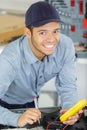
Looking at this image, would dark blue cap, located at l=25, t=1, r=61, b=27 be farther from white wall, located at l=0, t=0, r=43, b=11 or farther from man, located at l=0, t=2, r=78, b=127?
white wall, located at l=0, t=0, r=43, b=11

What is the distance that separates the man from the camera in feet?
4.05

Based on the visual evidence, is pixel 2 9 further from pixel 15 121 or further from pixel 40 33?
pixel 15 121

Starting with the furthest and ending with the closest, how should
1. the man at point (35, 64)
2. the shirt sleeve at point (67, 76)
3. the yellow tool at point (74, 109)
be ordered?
the shirt sleeve at point (67, 76) → the man at point (35, 64) → the yellow tool at point (74, 109)

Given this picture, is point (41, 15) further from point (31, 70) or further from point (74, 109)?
point (74, 109)

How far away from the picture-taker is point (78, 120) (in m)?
1.16

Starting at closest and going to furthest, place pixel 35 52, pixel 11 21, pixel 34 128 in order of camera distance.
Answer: pixel 34 128 → pixel 35 52 → pixel 11 21

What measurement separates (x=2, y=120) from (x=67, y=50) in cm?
48

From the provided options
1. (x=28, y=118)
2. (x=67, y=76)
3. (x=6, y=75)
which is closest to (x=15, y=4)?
(x=67, y=76)

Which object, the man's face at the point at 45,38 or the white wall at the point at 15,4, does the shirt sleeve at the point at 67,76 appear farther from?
the white wall at the point at 15,4

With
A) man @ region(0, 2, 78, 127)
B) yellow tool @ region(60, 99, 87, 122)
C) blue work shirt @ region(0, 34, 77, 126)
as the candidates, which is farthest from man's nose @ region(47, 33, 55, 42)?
yellow tool @ region(60, 99, 87, 122)

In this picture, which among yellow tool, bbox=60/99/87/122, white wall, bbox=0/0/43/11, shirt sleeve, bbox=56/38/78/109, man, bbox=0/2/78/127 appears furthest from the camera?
white wall, bbox=0/0/43/11

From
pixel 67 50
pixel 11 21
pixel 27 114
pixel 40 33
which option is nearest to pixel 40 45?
pixel 40 33

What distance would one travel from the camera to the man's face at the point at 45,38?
1250 millimetres

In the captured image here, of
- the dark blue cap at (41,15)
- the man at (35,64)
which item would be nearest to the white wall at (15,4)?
the man at (35,64)
